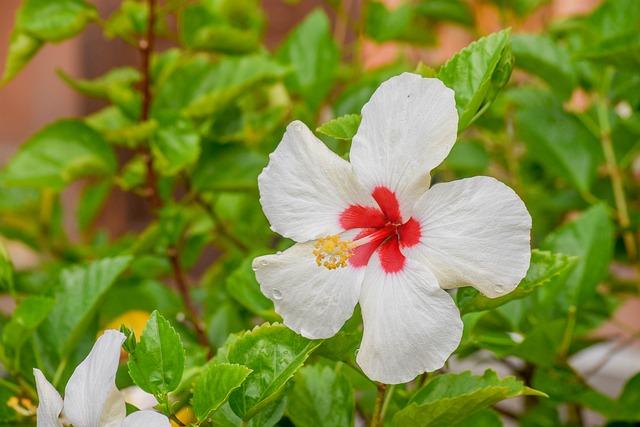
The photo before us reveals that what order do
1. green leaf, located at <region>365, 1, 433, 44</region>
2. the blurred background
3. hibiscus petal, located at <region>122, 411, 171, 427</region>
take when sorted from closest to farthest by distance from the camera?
hibiscus petal, located at <region>122, 411, 171, 427</region>, green leaf, located at <region>365, 1, 433, 44</region>, the blurred background

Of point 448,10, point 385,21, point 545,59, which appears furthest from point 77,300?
point 448,10

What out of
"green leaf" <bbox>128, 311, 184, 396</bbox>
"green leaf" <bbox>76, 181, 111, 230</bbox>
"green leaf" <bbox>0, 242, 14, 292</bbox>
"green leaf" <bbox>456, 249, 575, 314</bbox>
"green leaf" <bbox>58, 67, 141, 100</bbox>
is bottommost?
"green leaf" <bbox>76, 181, 111, 230</bbox>

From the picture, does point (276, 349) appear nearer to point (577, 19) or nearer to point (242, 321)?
point (242, 321)

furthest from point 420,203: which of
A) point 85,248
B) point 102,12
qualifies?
point 102,12

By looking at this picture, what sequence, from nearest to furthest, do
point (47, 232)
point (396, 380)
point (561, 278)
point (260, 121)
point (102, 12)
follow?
point (396, 380), point (561, 278), point (260, 121), point (47, 232), point (102, 12)

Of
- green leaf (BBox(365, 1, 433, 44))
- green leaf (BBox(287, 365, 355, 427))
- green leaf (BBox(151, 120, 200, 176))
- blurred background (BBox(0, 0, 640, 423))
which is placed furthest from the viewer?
blurred background (BBox(0, 0, 640, 423))

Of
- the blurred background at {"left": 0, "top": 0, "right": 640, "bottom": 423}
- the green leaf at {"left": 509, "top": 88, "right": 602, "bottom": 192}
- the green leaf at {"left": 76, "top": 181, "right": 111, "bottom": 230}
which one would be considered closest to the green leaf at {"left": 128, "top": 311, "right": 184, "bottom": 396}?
the green leaf at {"left": 509, "top": 88, "right": 602, "bottom": 192}

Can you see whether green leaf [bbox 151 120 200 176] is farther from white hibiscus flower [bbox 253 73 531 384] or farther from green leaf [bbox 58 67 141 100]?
white hibiscus flower [bbox 253 73 531 384]
